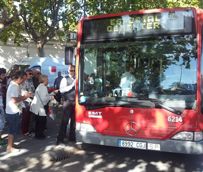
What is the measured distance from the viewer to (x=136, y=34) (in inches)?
223

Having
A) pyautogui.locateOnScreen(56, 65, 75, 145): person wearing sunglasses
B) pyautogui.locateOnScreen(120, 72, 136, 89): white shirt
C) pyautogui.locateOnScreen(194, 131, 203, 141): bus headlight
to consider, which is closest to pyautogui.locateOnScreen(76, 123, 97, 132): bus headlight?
pyautogui.locateOnScreen(56, 65, 75, 145): person wearing sunglasses

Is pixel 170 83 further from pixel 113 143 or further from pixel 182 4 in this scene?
pixel 182 4

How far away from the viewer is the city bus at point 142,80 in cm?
517

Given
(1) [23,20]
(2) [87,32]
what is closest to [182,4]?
(1) [23,20]

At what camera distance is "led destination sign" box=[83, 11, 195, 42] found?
17.5 ft

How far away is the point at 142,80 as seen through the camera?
5.50 m

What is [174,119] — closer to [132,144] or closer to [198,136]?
[198,136]

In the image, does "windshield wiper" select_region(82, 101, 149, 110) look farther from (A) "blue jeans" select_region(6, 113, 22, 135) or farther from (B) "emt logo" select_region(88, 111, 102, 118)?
(A) "blue jeans" select_region(6, 113, 22, 135)

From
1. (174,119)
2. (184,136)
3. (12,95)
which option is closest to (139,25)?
(174,119)

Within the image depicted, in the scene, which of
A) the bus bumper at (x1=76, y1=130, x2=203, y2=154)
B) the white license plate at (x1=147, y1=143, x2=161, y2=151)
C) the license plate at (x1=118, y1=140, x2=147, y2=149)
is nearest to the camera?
the bus bumper at (x1=76, y1=130, x2=203, y2=154)

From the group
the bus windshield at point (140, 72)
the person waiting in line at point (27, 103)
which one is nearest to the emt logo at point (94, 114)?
the bus windshield at point (140, 72)

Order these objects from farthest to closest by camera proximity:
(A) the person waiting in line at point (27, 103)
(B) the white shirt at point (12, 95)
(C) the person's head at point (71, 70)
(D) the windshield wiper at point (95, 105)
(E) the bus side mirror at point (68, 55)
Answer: (A) the person waiting in line at point (27, 103), (C) the person's head at point (71, 70), (E) the bus side mirror at point (68, 55), (B) the white shirt at point (12, 95), (D) the windshield wiper at point (95, 105)

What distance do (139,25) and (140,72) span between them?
0.91 meters

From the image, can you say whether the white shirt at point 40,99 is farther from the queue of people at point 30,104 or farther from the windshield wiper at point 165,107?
the windshield wiper at point 165,107
